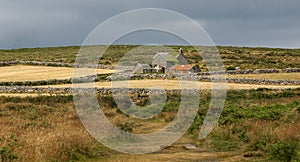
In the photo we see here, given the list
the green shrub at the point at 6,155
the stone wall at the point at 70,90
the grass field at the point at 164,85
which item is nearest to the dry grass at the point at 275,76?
the grass field at the point at 164,85

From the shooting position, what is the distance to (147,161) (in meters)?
14.3

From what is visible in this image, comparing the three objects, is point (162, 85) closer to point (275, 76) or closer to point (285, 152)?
point (275, 76)

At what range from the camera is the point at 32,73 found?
65.7m

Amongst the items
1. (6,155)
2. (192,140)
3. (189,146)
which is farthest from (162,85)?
(6,155)

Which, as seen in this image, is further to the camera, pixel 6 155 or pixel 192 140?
pixel 192 140

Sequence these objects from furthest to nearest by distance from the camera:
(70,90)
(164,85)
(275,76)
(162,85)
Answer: (275,76), (164,85), (162,85), (70,90)

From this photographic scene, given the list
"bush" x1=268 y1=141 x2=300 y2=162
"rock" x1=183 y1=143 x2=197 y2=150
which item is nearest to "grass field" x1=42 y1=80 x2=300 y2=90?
"rock" x1=183 y1=143 x2=197 y2=150

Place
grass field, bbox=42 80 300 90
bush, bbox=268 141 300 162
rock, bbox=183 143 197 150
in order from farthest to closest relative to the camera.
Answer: grass field, bbox=42 80 300 90, rock, bbox=183 143 197 150, bush, bbox=268 141 300 162

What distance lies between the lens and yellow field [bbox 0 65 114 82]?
59547 millimetres

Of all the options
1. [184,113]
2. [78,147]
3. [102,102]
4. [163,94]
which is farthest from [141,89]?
[78,147]

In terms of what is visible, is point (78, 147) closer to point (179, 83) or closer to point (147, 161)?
point (147, 161)

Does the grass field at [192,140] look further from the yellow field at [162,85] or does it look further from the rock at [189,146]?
the yellow field at [162,85]

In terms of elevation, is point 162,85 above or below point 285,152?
above

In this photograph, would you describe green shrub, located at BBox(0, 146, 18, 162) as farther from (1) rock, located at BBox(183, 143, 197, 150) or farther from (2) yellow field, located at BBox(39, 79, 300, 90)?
(2) yellow field, located at BBox(39, 79, 300, 90)
